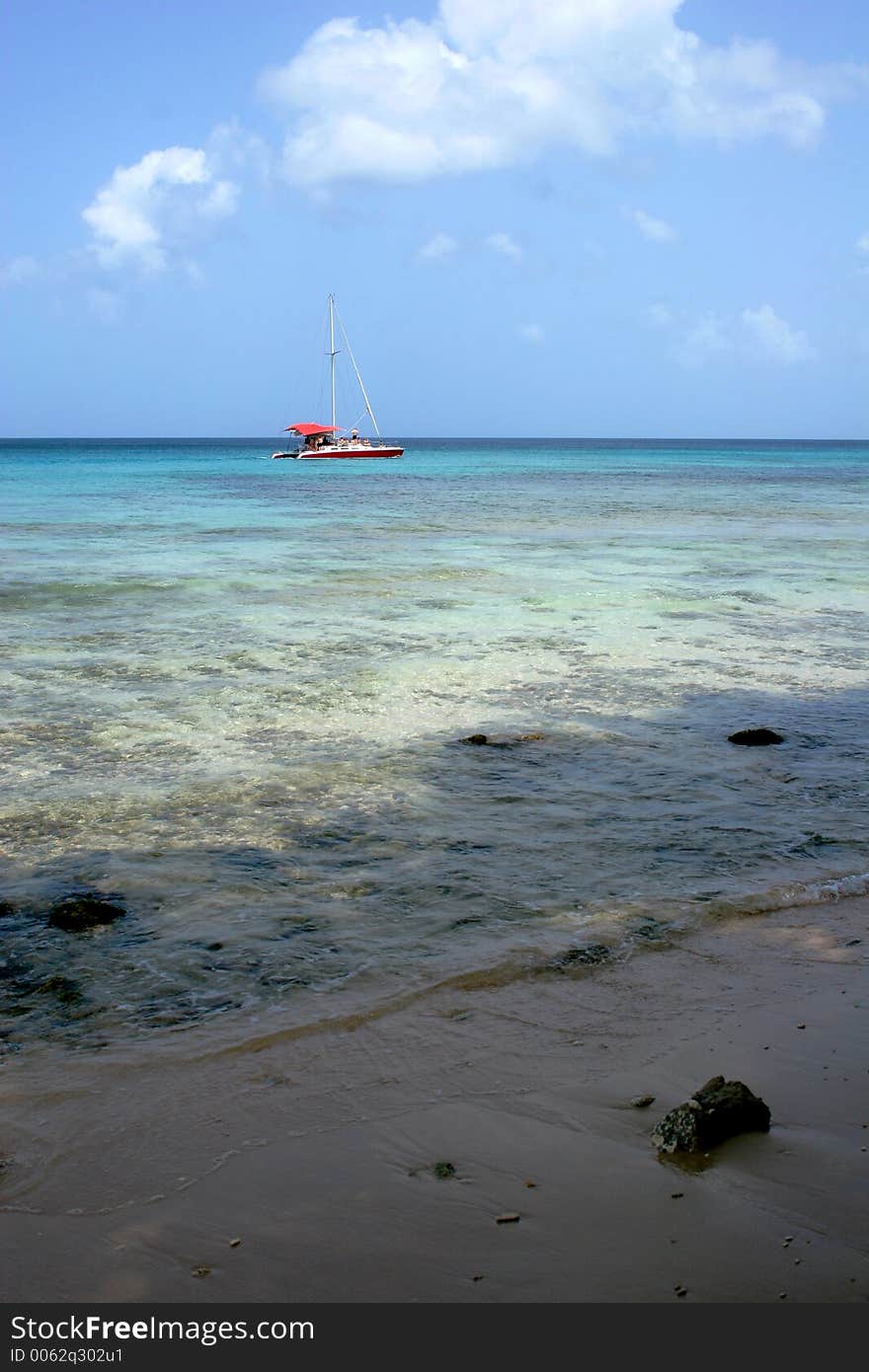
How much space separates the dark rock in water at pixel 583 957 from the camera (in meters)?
4.86

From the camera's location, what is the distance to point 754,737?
8.37 metres

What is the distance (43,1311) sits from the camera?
2850mm

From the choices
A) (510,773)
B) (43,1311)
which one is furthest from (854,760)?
(43,1311)

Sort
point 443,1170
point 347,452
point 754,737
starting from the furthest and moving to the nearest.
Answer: point 347,452 < point 754,737 < point 443,1170

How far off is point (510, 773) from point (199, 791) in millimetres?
2081

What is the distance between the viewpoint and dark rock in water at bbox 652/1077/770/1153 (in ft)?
11.4

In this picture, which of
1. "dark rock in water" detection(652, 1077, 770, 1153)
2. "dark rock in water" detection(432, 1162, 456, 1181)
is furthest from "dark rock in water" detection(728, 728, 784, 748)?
"dark rock in water" detection(432, 1162, 456, 1181)

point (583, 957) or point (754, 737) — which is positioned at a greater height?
point (754, 737)

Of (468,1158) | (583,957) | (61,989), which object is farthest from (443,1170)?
(61,989)

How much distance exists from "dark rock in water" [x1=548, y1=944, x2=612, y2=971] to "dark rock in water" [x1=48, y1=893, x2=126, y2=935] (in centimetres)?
210

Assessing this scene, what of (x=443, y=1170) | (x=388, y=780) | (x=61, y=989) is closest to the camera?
(x=443, y=1170)

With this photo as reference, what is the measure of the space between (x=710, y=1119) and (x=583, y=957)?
4.78 feet

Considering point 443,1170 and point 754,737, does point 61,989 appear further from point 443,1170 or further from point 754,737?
point 754,737

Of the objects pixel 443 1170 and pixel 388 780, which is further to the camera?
pixel 388 780
